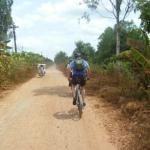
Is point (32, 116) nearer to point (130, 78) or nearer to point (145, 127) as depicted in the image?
point (145, 127)

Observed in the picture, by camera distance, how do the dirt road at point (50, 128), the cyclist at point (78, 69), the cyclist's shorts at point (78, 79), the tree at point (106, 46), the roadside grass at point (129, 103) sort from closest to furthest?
1. the dirt road at point (50, 128)
2. the roadside grass at point (129, 103)
3. the cyclist at point (78, 69)
4. the cyclist's shorts at point (78, 79)
5. the tree at point (106, 46)

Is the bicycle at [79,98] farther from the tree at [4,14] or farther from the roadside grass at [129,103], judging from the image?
the tree at [4,14]

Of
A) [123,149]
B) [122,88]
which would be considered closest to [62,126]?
[123,149]

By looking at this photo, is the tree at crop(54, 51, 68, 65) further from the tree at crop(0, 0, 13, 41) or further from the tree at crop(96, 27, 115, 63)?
the tree at crop(96, 27, 115, 63)

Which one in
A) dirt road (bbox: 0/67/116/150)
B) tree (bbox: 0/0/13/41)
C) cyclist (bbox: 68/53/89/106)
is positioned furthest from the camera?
tree (bbox: 0/0/13/41)

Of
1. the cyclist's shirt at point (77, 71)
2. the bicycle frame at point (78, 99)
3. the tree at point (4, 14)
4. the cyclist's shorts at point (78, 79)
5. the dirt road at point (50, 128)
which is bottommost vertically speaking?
the dirt road at point (50, 128)

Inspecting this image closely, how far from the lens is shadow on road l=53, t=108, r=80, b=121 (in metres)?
13.8

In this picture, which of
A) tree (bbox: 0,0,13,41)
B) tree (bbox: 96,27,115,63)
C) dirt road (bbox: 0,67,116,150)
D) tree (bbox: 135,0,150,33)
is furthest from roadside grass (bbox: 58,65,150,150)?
tree (bbox: 0,0,13,41)

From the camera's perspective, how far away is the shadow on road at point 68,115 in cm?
1376

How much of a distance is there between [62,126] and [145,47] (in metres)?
4.66

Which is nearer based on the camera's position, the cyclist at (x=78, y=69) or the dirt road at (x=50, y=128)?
the dirt road at (x=50, y=128)

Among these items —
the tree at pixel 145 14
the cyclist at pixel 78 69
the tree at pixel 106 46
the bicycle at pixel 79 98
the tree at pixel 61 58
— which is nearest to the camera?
the bicycle at pixel 79 98

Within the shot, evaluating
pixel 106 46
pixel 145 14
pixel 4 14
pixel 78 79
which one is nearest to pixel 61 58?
pixel 4 14

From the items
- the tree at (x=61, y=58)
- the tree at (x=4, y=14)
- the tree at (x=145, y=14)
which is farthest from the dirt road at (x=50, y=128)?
the tree at (x=61, y=58)
